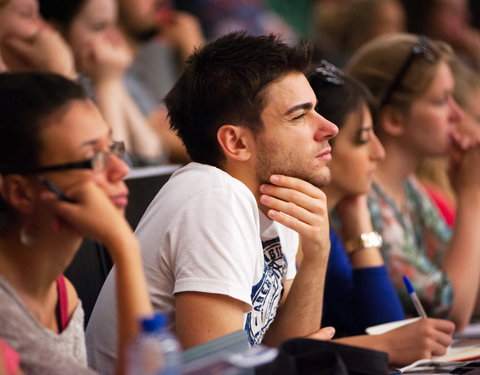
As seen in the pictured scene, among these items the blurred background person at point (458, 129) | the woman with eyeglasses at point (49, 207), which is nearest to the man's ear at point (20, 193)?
the woman with eyeglasses at point (49, 207)

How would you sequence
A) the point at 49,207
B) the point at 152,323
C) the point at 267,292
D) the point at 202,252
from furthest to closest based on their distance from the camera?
the point at 267,292 → the point at 202,252 → the point at 49,207 → the point at 152,323

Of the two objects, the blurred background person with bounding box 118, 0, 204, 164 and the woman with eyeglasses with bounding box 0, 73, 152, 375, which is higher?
the blurred background person with bounding box 118, 0, 204, 164

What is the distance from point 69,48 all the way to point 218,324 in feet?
6.24

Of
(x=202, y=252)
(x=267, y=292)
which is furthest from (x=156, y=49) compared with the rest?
(x=202, y=252)

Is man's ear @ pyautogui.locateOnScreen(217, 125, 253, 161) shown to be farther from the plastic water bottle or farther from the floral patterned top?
the floral patterned top

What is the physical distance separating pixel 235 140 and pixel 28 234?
56 centimetres

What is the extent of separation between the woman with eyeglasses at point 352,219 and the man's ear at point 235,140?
1.62ft

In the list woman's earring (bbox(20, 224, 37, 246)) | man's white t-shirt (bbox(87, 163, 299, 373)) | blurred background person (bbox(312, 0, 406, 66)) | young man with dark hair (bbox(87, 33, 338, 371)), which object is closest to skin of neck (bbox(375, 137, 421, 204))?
young man with dark hair (bbox(87, 33, 338, 371))

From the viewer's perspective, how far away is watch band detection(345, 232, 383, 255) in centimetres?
230

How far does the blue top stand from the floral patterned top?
23 centimetres

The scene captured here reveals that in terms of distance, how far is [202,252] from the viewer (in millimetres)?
1548

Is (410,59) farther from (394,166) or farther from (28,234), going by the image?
(28,234)

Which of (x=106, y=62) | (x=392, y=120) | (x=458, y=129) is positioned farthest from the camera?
(x=106, y=62)

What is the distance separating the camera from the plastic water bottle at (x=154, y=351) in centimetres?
110
